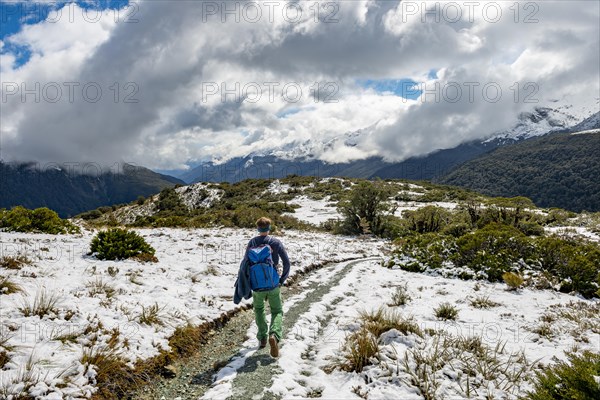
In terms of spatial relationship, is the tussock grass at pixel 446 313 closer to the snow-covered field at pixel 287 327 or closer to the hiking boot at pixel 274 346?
the snow-covered field at pixel 287 327

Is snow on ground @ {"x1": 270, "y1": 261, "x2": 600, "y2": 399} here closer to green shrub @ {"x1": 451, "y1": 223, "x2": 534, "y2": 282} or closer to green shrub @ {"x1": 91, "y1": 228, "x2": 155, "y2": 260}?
green shrub @ {"x1": 451, "y1": 223, "x2": 534, "y2": 282}

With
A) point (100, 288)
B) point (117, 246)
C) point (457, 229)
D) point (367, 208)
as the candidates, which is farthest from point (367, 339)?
point (367, 208)

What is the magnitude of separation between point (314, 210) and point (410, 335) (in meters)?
33.7

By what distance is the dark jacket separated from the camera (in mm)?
6461

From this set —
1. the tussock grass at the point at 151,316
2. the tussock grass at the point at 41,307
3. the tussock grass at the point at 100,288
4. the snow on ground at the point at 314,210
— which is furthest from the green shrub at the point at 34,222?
the snow on ground at the point at 314,210

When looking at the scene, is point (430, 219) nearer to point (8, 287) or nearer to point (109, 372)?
point (109, 372)

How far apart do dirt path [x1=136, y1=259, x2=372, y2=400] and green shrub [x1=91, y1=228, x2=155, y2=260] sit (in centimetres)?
583

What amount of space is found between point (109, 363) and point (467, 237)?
1460cm

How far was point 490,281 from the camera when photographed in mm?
12750

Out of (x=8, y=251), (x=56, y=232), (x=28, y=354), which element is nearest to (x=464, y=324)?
(x=28, y=354)

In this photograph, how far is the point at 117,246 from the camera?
12.1 metres

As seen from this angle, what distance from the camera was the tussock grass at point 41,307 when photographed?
20.3 feet

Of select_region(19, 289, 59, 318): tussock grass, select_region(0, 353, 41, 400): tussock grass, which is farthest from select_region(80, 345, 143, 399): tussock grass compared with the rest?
select_region(19, 289, 59, 318): tussock grass

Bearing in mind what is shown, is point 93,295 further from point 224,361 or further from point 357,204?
point 357,204
